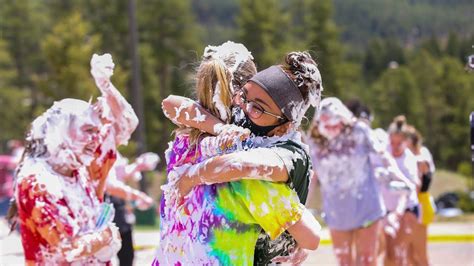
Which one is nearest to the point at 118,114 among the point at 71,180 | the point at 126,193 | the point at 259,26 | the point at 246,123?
the point at 71,180

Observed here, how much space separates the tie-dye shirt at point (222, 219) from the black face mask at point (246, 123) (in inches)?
6.3

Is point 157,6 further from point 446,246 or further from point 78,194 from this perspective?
point 78,194

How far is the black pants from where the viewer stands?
7051 mm

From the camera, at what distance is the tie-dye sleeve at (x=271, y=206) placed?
9.30 ft

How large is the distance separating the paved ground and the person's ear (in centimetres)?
452

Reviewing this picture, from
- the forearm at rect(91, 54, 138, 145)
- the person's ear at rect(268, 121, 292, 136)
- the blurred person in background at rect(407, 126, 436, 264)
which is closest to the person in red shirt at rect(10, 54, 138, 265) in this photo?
the forearm at rect(91, 54, 138, 145)

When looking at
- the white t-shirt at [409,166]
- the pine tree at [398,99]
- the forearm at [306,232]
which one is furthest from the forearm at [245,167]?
the pine tree at [398,99]

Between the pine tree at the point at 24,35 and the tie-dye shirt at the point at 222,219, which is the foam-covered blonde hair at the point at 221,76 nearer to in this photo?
the tie-dye shirt at the point at 222,219

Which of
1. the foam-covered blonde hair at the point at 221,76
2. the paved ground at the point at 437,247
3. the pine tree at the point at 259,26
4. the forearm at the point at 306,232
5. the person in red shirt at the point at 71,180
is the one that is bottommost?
the paved ground at the point at 437,247

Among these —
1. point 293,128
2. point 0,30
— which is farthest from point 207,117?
point 0,30

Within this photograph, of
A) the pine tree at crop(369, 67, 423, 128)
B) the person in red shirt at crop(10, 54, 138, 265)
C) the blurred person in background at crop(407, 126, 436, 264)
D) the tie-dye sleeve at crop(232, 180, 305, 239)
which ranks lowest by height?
the pine tree at crop(369, 67, 423, 128)

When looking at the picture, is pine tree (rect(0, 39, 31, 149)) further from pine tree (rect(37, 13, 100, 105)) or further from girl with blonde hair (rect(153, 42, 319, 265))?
girl with blonde hair (rect(153, 42, 319, 265))

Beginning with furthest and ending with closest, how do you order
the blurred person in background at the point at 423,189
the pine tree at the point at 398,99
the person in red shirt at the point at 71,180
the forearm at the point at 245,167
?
1. the pine tree at the point at 398,99
2. the blurred person in background at the point at 423,189
3. the person in red shirt at the point at 71,180
4. the forearm at the point at 245,167

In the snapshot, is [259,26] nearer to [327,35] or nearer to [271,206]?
[327,35]
